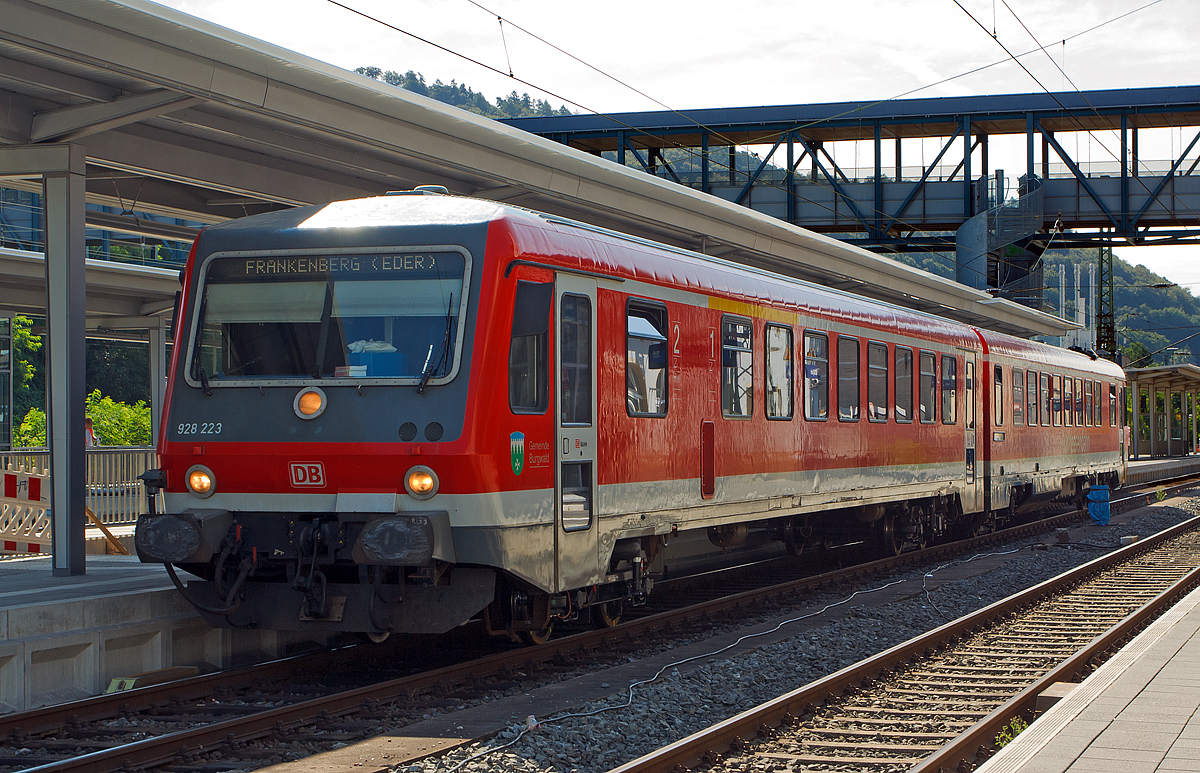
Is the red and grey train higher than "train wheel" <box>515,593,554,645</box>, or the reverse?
the red and grey train

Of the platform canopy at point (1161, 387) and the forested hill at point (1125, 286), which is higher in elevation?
the forested hill at point (1125, 286)

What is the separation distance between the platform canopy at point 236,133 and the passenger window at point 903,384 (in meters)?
3.61

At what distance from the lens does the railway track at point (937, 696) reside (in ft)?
22.2

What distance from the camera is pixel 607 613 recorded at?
34.8 feet

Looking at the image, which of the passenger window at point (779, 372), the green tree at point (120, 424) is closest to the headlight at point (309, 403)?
the passenger window at point (779, 372)

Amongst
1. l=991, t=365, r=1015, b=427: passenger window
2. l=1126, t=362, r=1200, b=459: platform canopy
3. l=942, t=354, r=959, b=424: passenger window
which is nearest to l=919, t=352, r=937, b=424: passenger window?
l=942, t=354, r=959, b=424: passenger window

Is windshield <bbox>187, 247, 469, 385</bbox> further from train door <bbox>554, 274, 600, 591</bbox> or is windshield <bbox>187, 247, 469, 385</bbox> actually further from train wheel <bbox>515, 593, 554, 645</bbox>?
train wheel <bbox>515, 593, 554, 645</bbox>

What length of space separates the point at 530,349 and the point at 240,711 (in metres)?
3.06

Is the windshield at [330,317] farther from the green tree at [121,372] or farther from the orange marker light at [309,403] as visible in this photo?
the green tree at [121,372]

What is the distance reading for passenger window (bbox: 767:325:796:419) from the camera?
12.3 m

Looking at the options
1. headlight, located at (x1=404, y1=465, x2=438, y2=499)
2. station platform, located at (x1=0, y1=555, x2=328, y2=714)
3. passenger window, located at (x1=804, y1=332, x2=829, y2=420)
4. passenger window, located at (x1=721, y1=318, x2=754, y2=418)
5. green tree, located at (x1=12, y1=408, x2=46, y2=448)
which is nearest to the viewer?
station platform, located at (x1=0, y1=555, x2=328, y2=714)

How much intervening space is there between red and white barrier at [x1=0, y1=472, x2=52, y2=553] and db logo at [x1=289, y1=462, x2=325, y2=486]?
6592 millimetres

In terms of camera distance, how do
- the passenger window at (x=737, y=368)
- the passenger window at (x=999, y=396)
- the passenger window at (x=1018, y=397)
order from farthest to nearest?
the passenger window at (x=1018, y=397)
the passenger window at (x=999, y=396)
the passenger window at (x=737, y=368)

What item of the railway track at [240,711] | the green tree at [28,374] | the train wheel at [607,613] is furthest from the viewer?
the green tree at [28,374]
